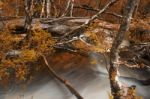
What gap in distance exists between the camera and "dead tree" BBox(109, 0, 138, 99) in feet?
28.3

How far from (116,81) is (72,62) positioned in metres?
4.20

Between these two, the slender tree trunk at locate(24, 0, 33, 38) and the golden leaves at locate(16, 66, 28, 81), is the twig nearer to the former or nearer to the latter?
the golden leaves at locate(16, 66, 28, 81)

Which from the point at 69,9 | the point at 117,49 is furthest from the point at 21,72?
the point at 69,9

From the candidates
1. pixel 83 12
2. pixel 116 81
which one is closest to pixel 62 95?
pixel 116 81

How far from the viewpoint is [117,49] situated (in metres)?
8.85

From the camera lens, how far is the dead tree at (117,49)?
8.62 meters

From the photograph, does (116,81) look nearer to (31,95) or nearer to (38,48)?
(31,95)

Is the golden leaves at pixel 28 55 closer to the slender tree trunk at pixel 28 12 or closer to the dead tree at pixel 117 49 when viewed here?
the slender tree trunk at pixel 28 12

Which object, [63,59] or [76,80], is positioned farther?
[63,59]

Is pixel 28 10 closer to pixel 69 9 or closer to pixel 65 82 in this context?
pixel 65 82

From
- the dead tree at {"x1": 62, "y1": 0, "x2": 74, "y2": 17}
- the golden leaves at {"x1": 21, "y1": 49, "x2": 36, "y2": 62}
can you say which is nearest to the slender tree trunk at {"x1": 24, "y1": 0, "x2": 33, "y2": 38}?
the golden leaves at {"x1": 21, "y1": 49, "x2": 36, "y2": 62}

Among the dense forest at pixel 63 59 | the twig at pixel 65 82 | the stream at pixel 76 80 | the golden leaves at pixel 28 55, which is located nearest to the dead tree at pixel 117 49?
the dense forest at pixel 63 59

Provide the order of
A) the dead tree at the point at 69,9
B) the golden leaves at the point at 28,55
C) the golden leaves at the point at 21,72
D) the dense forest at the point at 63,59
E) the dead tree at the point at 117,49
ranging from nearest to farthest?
the dead tree at the point at 117,49
the dense forest at the point at 63,59
the golden leaves at the point at 21,72
the golden leaves at the point at 28,55
the dead tree at the point at 69,9

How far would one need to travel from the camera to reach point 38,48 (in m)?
12.8
